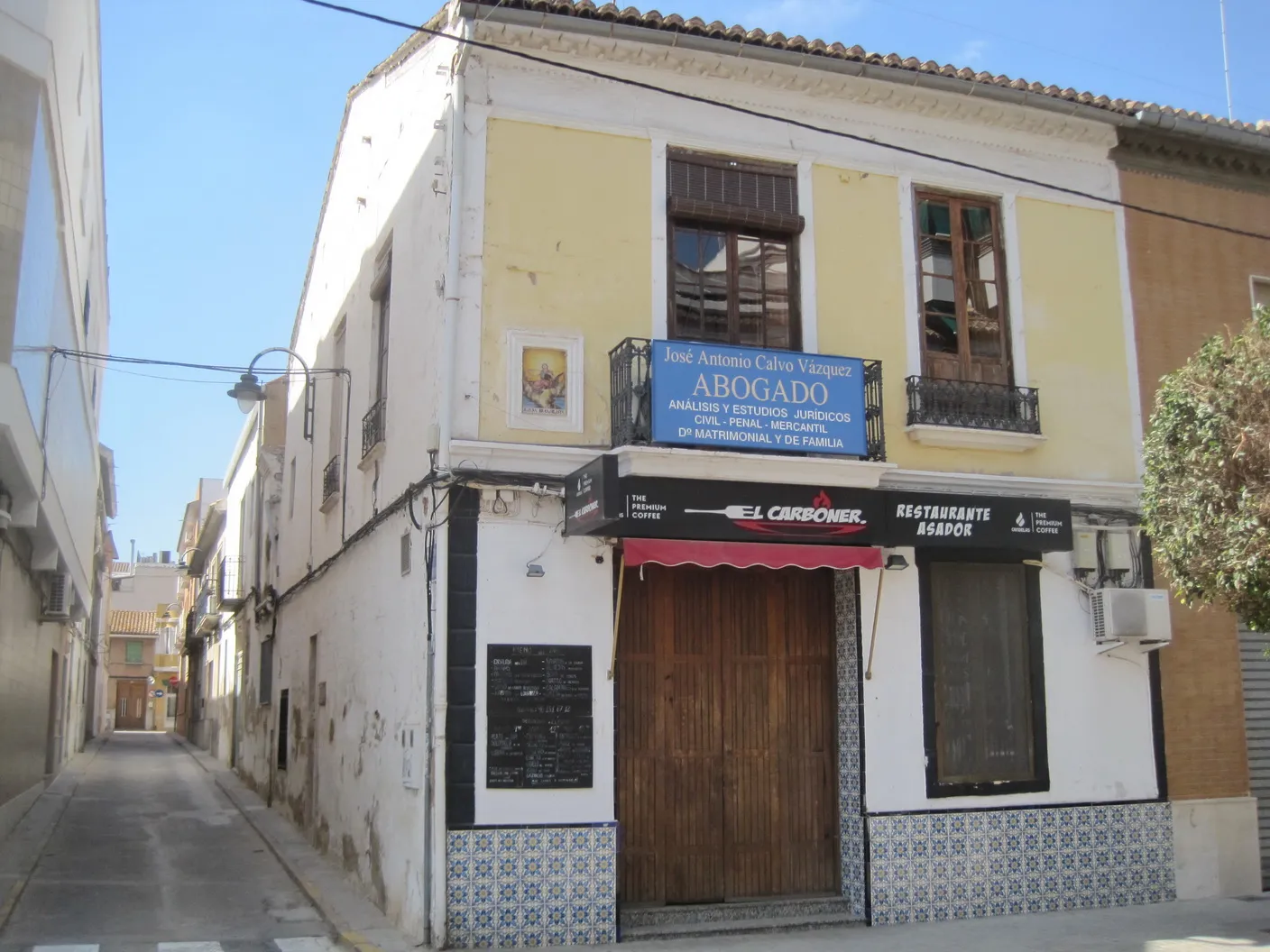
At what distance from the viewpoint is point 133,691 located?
207 feet

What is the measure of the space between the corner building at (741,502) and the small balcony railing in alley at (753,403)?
0.03 m

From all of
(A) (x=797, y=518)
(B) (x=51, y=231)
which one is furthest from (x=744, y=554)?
(B) (x=51, y=231)

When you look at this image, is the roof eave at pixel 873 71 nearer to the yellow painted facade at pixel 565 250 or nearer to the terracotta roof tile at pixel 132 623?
the yellow painted facade at pixel 565 250

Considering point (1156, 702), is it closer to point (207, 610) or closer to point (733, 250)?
point (733, 250)

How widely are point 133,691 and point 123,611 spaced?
4.39 metres

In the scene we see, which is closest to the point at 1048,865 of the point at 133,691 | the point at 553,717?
the point at 553,717

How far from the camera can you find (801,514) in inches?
353

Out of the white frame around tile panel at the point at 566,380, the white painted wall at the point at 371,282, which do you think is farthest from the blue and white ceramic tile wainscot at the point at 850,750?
the white painted wall at the point at 371,282

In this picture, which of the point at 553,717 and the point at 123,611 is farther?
the point at 123,611

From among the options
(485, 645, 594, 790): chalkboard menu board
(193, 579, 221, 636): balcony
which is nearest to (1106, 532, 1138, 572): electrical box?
(485, 645, 594, 790): chalkboard menu board

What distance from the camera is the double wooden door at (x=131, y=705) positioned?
62.5 metres

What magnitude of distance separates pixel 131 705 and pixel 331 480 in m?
55.8

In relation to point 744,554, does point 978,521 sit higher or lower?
higher

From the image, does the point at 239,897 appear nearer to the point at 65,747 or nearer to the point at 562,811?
the point at 562,811
